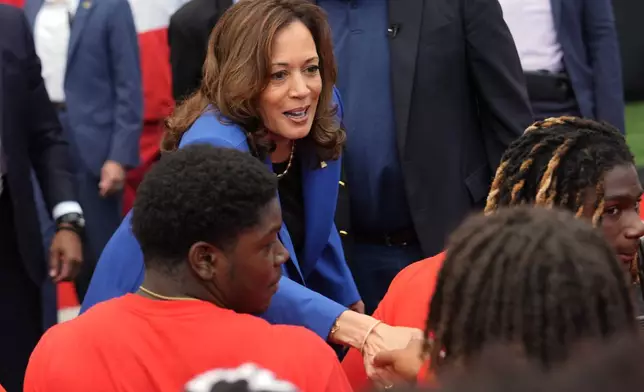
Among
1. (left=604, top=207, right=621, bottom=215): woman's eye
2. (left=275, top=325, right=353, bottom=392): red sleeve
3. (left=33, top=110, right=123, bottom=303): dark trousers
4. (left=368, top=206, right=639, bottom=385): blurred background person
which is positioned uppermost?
(left=368, top=206, right=639, bottom=385): blurred background person

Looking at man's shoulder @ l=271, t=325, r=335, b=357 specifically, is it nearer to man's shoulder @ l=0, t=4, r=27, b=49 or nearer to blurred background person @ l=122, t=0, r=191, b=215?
man's shoulder @ l=0, t=4, r=27, b=49

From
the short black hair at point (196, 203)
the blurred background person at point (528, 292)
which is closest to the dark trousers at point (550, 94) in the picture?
the short black hair at point (196, 203)

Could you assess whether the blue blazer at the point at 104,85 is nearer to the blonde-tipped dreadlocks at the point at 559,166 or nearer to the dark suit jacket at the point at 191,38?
the dark suit jacket at the point at 191,38

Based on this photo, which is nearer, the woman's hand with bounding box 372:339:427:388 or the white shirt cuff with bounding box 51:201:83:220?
the woman's hand with bounding box 372:339:427:388

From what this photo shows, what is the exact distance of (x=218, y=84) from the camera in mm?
3580

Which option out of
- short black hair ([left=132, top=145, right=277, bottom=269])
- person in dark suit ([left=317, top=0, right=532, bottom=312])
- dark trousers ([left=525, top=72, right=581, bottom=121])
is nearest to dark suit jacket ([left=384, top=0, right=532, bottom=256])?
person in dark suit ([left=317, top=0, right=532, bottom=312])

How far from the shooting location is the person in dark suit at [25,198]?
4.25m

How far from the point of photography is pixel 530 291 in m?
1.66

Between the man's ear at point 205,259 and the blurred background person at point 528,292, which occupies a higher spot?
the blurred background person at point 528,292

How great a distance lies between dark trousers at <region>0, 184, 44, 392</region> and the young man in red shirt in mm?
1826

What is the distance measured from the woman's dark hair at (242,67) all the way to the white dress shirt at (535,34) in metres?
1.85

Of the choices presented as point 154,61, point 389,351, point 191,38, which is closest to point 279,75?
point 389,351

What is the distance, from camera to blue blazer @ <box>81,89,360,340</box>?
10.3ft

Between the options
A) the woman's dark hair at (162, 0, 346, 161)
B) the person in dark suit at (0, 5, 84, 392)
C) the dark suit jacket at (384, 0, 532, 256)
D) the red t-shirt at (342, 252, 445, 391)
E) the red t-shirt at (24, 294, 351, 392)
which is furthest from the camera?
the dark suit jacket at (384, 0, 532, 256)
